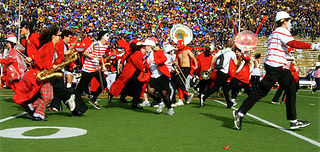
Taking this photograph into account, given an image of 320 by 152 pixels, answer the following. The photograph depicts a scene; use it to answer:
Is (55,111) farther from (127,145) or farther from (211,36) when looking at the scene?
(211,36)

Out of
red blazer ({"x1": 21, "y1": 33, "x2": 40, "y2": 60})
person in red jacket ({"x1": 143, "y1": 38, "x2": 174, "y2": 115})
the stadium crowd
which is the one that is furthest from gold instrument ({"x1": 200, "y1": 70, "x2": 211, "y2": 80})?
the stadium crowd

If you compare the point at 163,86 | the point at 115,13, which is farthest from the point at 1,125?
the point at 115,13

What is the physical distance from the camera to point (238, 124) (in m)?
7.45

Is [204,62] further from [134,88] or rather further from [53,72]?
[53,72]

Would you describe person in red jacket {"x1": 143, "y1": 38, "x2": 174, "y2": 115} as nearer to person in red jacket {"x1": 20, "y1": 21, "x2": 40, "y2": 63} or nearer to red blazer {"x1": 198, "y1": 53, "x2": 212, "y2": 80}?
person in red jacket {"x1": 20, "y1": 21, "x2": 40, "y2": 63}

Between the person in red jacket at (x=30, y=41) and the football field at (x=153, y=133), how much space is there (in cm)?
137

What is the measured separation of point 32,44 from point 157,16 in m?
24.3

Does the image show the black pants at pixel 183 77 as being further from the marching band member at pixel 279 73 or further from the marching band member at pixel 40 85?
the marching band member at pixel 279 73

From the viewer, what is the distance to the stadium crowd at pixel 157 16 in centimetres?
3222

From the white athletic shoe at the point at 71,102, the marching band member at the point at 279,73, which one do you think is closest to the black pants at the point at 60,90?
the white athletic shoe at the point at 71,102

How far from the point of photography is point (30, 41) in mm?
9828

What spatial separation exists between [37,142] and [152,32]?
2653 cm

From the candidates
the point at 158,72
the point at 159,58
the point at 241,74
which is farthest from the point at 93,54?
the point at 241,74

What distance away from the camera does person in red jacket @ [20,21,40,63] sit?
947 centimetres
